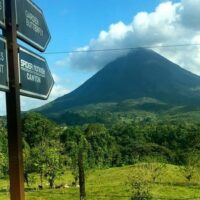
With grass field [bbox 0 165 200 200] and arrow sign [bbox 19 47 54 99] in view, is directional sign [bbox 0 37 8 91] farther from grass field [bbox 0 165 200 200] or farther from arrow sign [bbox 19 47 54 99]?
grass field [bbox 0 165 200 200]

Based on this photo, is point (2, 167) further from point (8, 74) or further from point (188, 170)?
point (8, 74)

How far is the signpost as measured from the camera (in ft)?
13.7

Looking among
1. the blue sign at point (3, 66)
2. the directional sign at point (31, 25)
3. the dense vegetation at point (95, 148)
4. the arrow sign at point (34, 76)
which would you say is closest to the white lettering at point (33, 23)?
the directional sign at point (31, 25)

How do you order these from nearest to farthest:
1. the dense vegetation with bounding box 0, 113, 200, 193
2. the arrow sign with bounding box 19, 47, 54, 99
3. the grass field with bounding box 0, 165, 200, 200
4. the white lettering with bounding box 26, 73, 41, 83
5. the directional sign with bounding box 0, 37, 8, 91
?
the directional sign with bounding box 0, 37, 8, 91 < the arrow sign with bounding box 19, 47, 54, 99 < the white lettering with bounding box 26, 73, 41, 83 < the grass field with bounding box 0, 165, 200, 200 < the dense vegetation with bounding box 0, 113, 200, 193

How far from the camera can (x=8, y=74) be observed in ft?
13.6

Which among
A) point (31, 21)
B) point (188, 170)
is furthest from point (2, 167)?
point (31, 21)

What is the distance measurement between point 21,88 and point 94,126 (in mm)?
93223

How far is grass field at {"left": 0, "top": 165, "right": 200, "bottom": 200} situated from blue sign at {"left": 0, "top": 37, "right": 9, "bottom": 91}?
119ft

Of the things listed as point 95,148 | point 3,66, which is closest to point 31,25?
point 3,66

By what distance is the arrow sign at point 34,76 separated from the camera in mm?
4418

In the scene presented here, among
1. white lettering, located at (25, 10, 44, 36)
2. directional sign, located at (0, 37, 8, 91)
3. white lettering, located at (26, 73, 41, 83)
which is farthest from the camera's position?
white lettering, located at (25, 10, 44, 36)

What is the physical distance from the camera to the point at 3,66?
411cm

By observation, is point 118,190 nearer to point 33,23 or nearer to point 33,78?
point 33,23

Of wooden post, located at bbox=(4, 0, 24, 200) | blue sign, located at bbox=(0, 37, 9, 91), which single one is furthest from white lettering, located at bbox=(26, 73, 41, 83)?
blue sign, located at bbox=(0, 37, 9, 91)
